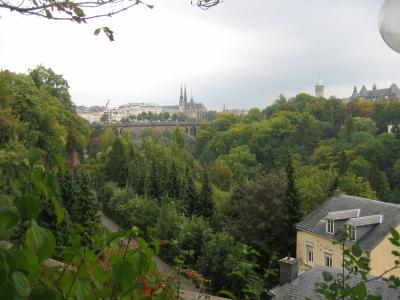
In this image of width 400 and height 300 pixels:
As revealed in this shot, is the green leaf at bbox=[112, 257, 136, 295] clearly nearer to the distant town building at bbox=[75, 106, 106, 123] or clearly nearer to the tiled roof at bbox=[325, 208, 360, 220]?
the tiled roof at bbox=[325, 208, 360, 220]

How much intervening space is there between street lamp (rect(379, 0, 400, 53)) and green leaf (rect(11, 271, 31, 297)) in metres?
2.11

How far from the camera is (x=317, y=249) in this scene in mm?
20156

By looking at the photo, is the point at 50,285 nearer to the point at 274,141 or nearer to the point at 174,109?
the point at 274,141

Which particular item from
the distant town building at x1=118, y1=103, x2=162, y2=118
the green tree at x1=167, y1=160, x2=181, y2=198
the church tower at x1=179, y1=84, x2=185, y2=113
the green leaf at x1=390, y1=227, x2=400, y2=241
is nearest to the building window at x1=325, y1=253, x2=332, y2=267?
the green tree at x1=167, y1=160, x2=181, y2=198

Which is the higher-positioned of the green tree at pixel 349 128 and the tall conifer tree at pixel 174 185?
the green tree at pixel 349 128

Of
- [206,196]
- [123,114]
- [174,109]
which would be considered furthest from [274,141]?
[174,109]

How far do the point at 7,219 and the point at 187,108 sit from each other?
18605 cm

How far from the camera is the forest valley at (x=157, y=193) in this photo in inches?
67.1

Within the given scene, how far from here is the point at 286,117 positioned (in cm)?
7312

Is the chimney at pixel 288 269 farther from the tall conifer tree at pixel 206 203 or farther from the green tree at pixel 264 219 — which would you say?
the tall conifer tree at pixel 206 203

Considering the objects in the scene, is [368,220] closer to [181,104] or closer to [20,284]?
[20,284]

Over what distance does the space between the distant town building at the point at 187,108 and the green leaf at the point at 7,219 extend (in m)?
178

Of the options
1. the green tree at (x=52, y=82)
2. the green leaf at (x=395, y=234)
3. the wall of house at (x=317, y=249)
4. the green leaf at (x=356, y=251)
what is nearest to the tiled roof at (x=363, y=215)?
the wall of house at (x=317, y=249)

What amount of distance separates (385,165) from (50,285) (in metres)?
55.1
